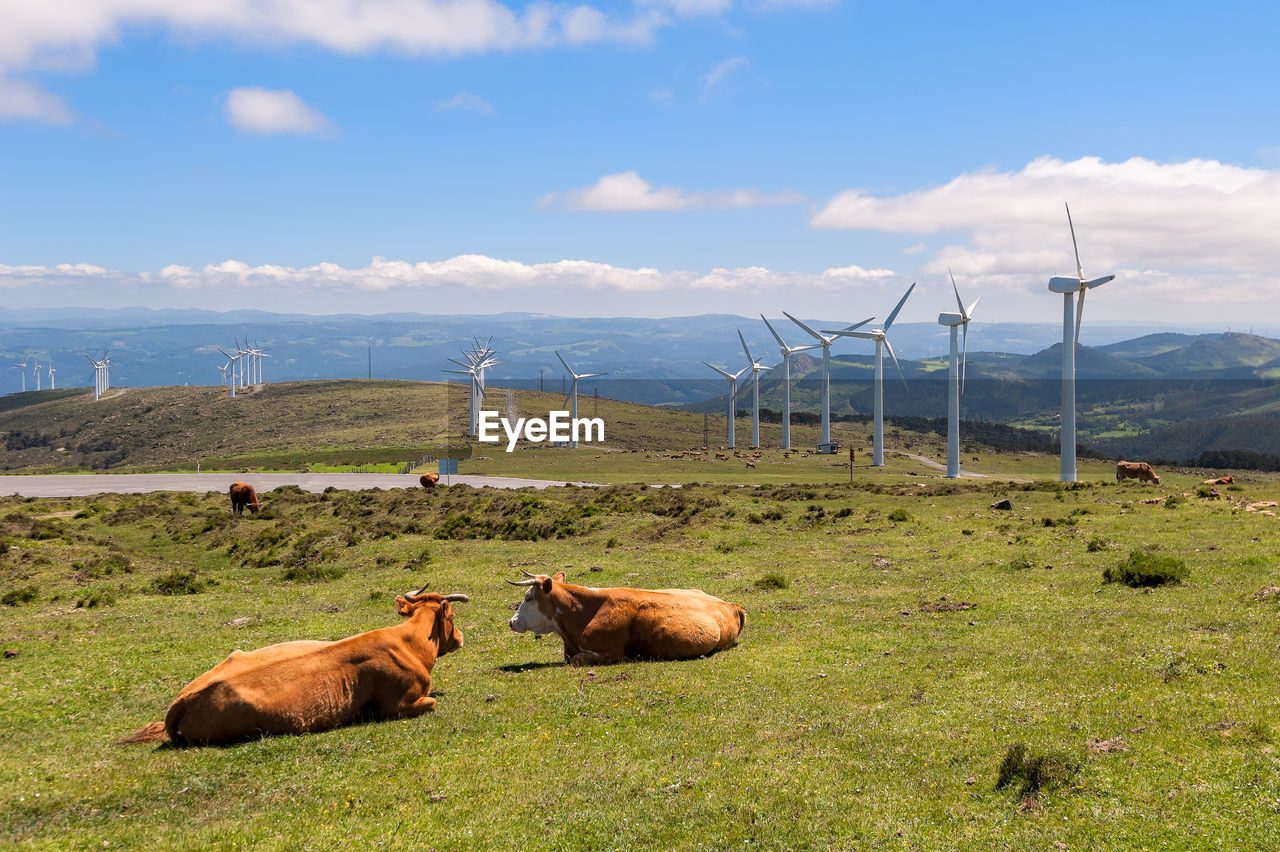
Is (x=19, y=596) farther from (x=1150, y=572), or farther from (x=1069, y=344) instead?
(x=1069, y=344)

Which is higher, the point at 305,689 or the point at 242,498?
the point at 305,689

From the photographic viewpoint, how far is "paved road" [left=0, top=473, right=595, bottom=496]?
72.2m

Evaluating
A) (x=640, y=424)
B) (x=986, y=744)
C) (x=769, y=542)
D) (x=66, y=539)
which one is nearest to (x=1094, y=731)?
(x=986, y=744)

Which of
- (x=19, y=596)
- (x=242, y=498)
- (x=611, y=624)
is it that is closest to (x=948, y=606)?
(x=611, y=624)

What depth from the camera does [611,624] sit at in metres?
16.2

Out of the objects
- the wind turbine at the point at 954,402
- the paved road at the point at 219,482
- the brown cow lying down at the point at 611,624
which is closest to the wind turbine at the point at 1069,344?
the wind turbine at the point at 954,402

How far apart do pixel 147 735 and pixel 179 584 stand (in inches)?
679

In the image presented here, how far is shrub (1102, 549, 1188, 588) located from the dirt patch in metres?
3.97

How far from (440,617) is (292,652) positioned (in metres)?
2.36

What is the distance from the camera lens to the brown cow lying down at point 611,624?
16125 millimetres

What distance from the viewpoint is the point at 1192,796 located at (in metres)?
8.63

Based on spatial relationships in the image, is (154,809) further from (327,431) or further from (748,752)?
(327,431)

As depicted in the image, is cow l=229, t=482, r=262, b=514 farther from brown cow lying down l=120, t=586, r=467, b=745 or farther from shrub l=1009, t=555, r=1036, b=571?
shrub l=1009, t=555, r=1036, b=571

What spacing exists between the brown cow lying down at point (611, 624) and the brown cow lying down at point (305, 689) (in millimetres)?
2882
